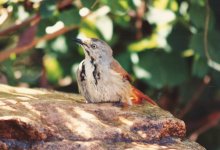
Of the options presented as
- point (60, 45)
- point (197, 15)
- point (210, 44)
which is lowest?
point (210, 44)

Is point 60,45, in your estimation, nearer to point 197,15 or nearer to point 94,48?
point 94,48

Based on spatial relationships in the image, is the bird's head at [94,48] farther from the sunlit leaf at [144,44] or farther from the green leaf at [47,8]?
the sunlit leaf at [144,44]

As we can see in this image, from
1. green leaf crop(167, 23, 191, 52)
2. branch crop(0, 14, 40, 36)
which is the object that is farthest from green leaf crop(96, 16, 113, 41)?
branch crop(0, 14, 40, 36)

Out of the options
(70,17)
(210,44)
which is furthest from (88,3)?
(210,44)

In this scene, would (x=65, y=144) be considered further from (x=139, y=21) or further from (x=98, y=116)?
(x=139, y=21)

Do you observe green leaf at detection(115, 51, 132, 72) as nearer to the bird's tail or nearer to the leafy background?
the leafy background

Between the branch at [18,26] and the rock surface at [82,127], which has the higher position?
the branch at [18,26]

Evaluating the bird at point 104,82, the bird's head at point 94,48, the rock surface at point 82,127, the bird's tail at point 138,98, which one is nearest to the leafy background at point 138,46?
the bird's head at point 94,48
